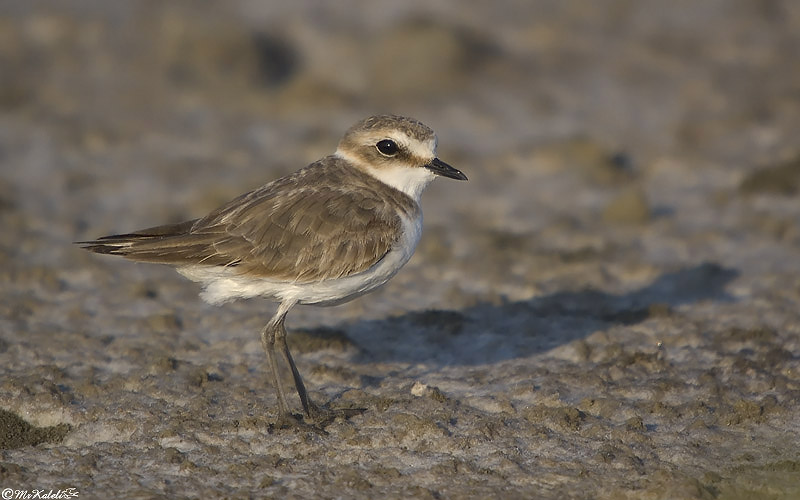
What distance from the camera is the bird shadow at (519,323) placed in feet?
24.4

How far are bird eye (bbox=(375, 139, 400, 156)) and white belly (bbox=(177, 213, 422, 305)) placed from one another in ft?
2.04

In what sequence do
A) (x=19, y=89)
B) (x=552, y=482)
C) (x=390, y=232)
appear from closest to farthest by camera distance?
(x=552, y=482) → (x=390, y=232) → (x=19, y=89)

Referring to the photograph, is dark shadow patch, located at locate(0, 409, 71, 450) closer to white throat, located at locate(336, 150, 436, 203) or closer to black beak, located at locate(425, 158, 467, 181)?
white throat, located at locate(336, 150, 436, 203)

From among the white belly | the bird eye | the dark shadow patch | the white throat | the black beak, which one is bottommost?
the dark shadow patch

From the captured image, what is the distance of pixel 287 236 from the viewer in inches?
248

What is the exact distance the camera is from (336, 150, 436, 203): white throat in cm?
675

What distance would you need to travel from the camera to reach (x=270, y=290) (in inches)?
246

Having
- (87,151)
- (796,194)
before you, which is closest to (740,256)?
(796,194)

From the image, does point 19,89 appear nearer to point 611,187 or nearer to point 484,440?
point 611,187

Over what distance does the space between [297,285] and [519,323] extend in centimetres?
236

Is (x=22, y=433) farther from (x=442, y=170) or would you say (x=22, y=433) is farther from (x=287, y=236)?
(x=442, y=170)

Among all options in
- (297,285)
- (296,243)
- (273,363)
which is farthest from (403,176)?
(273,363)

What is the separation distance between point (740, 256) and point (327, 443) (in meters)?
4.93

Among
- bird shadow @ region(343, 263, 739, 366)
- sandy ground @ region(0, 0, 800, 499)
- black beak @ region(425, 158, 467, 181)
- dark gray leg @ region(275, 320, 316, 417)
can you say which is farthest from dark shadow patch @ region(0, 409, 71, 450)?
black beak @ region(425, 158, 467, 181)
